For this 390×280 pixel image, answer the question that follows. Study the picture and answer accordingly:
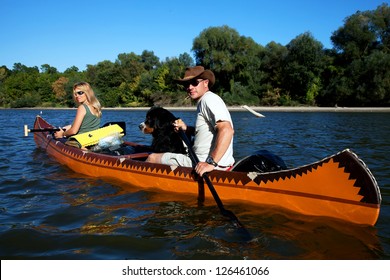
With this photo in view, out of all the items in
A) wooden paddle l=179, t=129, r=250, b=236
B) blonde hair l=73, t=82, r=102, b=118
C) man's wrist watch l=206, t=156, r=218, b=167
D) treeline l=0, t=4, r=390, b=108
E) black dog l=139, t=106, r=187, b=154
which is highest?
treeline l=0, t=4, r=390, b=108

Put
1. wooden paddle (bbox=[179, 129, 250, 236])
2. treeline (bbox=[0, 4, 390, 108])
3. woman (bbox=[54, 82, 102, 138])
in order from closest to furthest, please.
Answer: wooden paddle (bbox=[179, 129, 250, 236])
woman (bbox=[54, 82, 102, 138])
treeline (bbox=[0, 4, 390, 108])

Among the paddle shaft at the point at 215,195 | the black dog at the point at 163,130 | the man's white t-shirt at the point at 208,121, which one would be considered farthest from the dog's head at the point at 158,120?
the man's white t-shirt at the point at 208,121

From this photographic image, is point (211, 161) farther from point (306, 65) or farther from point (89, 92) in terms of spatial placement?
point (306, 65)

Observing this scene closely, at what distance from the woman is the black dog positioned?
1.90 m

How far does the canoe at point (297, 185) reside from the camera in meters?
3.88

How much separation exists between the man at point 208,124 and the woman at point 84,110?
3.07 metres

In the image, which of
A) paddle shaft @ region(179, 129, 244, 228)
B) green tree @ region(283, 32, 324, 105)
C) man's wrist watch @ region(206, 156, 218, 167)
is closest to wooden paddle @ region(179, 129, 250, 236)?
paddle shaft @ region(179, 129, 244, 228)

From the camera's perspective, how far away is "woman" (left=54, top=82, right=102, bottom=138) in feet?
23.5

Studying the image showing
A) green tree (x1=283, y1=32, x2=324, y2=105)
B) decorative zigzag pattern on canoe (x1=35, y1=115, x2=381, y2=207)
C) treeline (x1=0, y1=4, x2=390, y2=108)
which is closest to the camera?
decorative zigzag pattern on canoe (x1=35, y1=115, x2=381, y2=207)

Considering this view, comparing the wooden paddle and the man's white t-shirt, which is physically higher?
the man's white t-shirt

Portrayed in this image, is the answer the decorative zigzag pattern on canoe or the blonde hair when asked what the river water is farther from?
the blonde hair

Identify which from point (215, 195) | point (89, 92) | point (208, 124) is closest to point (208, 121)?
point (208, 124)

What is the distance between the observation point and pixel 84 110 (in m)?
7.34
